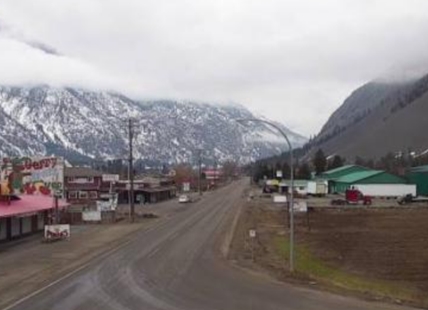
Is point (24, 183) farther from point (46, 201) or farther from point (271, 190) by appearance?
point (271, 190)

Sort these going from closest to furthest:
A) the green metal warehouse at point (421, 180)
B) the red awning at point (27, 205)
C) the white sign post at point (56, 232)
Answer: the red awning at point (27, 205)
the white sign post at point (56, 232)
the green metal warehouse at point (421, 180)

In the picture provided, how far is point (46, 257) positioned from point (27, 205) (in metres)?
18.4

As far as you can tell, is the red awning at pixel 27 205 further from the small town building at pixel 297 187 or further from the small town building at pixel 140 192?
the small town building at pixel 297 187

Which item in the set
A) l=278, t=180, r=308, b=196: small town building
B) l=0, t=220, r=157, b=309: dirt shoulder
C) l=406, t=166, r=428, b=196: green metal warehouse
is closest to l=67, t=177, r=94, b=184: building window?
l=278, t=180, r=308, b=196: small town building

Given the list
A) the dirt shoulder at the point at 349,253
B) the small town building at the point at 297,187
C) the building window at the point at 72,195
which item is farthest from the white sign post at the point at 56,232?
the small town building at the point at 297,187

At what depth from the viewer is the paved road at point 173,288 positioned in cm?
2909

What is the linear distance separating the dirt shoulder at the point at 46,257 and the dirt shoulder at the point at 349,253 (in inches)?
387

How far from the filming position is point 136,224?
88.6m

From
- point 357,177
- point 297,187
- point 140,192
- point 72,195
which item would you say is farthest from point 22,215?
point 297,187

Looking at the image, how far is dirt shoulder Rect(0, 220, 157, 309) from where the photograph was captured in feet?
123

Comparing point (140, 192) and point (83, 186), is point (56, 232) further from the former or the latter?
point (140, 192)

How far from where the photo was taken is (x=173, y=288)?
34.5 metres

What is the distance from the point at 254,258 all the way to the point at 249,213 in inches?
2253

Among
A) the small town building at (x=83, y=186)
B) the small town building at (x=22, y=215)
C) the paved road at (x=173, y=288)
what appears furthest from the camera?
the small town building at (x=83, y=186)
